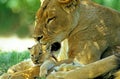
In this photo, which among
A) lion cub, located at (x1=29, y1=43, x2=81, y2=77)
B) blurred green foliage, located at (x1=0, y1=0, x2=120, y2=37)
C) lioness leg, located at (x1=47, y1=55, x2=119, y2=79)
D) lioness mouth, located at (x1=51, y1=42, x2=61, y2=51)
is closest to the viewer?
lioness leg, located at (x1=47, y1=55, x2=119, y2=79)

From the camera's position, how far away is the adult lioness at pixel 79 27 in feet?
20.2

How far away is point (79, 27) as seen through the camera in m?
6.37

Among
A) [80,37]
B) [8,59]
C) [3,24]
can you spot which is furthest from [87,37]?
[3,24]

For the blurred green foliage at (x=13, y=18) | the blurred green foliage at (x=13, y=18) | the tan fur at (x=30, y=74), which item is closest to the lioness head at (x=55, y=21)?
the tan fur at (x=30, y=74)

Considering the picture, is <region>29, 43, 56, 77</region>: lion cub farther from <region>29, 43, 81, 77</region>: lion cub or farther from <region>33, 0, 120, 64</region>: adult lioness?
<region>33, 0, 120, 64</region>: adult lioness

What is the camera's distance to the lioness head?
611 cm

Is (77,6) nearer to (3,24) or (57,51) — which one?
(57,51)

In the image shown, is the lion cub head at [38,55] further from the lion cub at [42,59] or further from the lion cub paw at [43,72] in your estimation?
the lion cub paw at [43,72]

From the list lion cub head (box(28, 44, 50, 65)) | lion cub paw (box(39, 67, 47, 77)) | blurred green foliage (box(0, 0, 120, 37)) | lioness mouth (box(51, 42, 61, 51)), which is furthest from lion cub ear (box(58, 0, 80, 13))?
blurred green foliage (box(0, 0, 120, 37))

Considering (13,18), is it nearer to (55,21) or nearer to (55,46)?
(55,46)

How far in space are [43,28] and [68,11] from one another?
14.8 inches

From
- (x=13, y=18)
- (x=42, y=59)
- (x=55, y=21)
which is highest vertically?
(x=55, y=21)

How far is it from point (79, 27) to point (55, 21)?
353 millimetres

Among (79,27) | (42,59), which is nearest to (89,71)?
(79,27)
